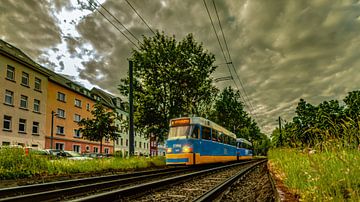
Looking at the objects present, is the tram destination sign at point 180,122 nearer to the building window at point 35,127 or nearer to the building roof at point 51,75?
the building roof at point 51,75

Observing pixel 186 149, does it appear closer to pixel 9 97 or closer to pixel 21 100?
pixel 9 97

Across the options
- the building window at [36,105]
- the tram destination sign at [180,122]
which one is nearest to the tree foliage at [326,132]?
the tram destination sign at [180,122]

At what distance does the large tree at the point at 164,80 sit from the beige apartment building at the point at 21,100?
40.9 feet

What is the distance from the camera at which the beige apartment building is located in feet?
107

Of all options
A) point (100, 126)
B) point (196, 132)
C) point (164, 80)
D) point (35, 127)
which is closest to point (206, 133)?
point (196, 132)

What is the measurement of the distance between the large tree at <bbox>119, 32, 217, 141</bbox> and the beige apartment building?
1245 centimetres

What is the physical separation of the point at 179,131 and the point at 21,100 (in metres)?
26.0

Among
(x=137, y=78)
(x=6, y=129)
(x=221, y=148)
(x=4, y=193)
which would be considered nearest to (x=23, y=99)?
(x=6, y=129)

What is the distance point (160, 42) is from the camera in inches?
1075

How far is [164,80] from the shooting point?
26.4 m

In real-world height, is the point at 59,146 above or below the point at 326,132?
below

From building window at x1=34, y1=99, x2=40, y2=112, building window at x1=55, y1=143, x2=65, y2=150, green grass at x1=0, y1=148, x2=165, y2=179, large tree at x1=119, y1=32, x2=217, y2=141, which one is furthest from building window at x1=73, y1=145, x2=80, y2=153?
green grass at x1=0, y1=148, x2=165, y2=179

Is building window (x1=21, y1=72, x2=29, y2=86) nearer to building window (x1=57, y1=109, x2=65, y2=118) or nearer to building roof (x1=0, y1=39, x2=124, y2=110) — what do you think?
building roof (x1=0, y1=39, x2=124, y2=110)

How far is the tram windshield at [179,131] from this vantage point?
58.5 ft
